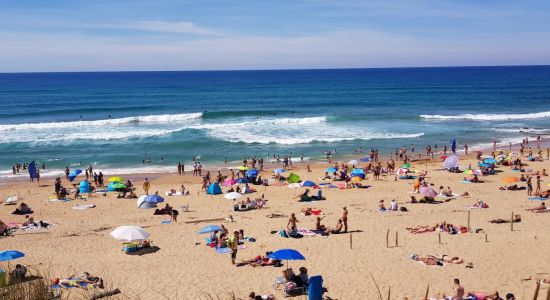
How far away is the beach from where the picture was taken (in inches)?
516

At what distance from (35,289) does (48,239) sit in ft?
45.0

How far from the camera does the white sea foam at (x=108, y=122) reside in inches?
1951

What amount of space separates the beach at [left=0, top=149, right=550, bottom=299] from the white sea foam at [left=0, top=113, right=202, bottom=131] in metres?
27.3

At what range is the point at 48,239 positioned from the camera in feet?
59.2

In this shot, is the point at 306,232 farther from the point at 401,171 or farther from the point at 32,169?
the point at 32,169

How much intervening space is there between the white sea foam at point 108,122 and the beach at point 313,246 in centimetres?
2729

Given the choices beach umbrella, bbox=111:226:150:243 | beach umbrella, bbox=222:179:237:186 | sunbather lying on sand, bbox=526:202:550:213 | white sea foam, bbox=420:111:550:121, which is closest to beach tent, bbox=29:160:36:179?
beach umbrella, bbox=222:179:237:186

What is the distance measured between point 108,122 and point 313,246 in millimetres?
41111

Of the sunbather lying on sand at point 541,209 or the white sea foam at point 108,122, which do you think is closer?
the sunbather lying on sand at point 541,209

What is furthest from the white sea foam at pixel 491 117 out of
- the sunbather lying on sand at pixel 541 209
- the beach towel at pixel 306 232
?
the beach towel at pixel 306 232

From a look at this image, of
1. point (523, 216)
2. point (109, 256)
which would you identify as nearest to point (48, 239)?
point (109, 256)

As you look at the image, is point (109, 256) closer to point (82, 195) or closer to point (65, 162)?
point (82, 195)

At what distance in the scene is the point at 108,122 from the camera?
52750 millimetres

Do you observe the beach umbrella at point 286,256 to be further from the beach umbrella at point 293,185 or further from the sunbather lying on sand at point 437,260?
the beach umbrella at point 293,185
